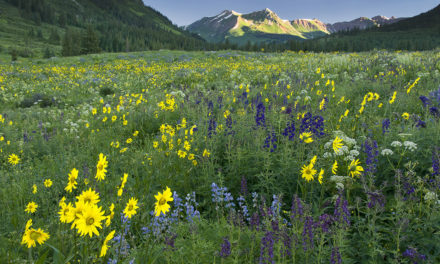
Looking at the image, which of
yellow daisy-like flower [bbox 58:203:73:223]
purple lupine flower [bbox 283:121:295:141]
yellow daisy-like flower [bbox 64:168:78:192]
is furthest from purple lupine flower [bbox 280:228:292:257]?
purple lupine flower [bbox 283:121:295:141]

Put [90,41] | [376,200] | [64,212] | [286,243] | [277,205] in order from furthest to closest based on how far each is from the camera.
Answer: [90,41]
[277,205]
[376,200]
[286,243]
[64,212]

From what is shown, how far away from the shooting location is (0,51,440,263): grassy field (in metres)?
1.78

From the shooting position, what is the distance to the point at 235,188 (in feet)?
10.9

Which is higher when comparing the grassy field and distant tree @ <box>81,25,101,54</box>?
distant tree @ <box>81,25,101,54</box>

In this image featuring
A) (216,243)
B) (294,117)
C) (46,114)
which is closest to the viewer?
(216,243)

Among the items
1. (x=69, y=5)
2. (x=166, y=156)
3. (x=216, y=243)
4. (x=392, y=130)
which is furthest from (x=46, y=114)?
(x=69, y=5)

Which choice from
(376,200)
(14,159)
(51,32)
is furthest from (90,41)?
(376,200)

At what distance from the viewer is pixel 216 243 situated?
2145 mm

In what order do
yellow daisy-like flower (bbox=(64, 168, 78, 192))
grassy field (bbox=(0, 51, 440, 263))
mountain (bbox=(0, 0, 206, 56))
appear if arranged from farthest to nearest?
1. mountain (bbox=(0, 0, 206, 56))
2. grassy field (bbox=(0, 51, 440, 263))
3. yellow daisy-like flower (bbox=(64, 168, 78, 192))

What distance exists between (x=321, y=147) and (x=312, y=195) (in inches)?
31.1

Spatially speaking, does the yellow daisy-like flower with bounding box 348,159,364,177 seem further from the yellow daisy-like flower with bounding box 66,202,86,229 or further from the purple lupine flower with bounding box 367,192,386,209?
the yellow daisy-like flower with bounding box 66,202,86,229

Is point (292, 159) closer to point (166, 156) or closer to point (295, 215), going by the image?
point (295, 215)

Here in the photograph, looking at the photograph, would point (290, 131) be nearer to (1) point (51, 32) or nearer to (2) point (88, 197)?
(2) point (88, 197)

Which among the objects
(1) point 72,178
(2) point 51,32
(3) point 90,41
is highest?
(2) point 51,32
